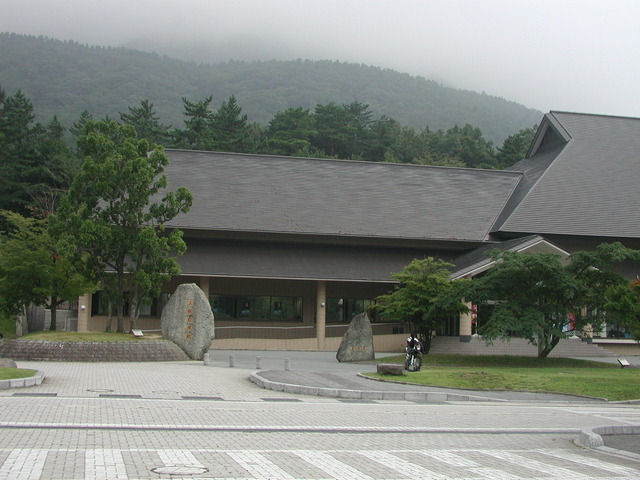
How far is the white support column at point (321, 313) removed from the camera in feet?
Result: 117

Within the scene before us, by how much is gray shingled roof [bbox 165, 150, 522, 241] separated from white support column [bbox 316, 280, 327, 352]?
9.24 ft

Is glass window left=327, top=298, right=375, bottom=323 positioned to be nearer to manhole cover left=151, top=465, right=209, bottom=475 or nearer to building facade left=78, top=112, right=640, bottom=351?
building facade left=78, top=112, right=640, bottom=351

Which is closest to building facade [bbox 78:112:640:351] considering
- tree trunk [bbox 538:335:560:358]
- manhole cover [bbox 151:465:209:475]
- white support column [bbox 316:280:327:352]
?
white support column [bbox 316:280:327:352]

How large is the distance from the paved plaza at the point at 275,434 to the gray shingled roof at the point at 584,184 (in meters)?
20.1

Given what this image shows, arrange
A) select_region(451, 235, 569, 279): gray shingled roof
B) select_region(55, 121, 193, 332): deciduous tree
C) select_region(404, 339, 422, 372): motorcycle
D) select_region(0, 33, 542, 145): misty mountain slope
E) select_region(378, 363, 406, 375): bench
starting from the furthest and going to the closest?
select_region(0, 33, 542, 145): misty mountain slope < select_region(451, 235, 569, 279): gray shingled roof < select_region(55, 121, 193, 332): deciduous tree < select_region(404, 339, 422, 372): motorcycle < select_region(378, 363, 406, 375): bench

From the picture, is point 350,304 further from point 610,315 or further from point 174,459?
point 174,459

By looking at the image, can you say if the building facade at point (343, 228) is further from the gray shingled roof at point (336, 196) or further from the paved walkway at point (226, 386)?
the paved walkway at point (226, 386)

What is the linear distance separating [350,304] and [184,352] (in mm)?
14500

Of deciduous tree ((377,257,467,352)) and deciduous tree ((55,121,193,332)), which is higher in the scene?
deciduous tree ((55,121,193,332))

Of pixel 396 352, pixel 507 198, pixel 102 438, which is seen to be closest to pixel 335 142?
pixel 507 198

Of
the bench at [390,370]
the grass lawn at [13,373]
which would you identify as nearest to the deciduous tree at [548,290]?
the bench at [390,370]

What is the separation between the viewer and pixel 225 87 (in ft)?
448

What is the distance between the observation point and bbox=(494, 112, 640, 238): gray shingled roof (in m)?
37.0

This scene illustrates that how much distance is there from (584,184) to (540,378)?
21.0 meters
